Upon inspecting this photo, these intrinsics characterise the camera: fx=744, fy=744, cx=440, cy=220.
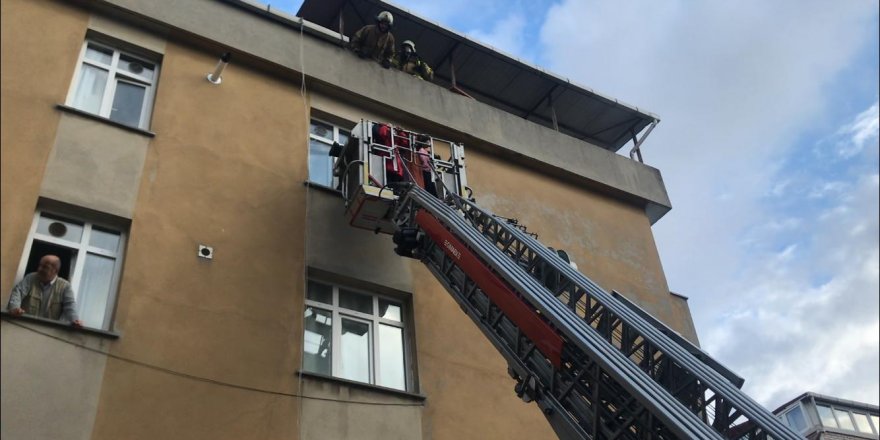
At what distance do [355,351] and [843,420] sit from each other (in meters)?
28.8

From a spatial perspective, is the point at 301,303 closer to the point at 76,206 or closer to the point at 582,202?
the point at 76,206

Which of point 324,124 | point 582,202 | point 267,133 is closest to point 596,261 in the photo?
point 582,202

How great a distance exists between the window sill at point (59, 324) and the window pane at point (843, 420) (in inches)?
1231

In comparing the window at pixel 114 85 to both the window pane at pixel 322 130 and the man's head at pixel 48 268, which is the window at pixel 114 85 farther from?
the man's head at pixel 48 268

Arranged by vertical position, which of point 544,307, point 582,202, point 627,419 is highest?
point 582,202

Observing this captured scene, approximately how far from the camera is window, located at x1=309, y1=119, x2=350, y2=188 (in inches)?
440

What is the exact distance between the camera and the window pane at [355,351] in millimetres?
9281

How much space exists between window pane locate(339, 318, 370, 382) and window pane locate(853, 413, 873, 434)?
95.8 feet

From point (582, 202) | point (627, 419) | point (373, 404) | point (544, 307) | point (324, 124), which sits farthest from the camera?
point (582, 202)

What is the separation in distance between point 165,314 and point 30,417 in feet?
5.75

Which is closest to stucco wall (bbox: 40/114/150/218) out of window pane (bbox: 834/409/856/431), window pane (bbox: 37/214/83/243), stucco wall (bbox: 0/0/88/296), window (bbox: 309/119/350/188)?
stucco wall (bbox: 0/0/88/296)

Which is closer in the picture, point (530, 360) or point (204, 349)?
point (530, 360)

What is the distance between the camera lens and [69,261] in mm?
8180

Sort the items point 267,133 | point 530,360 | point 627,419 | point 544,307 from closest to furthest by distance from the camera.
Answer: point 627,419, point 544,307, point 530,360, point 267,133
